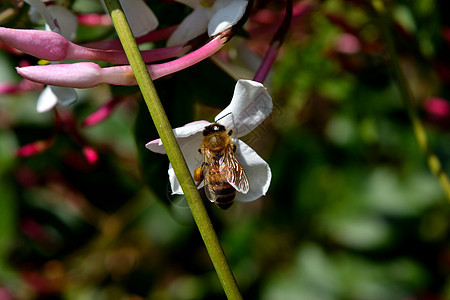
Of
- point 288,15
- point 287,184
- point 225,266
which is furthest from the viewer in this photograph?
point 287,184

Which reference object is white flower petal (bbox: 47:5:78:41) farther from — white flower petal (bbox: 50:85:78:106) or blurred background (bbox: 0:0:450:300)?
blurred background (bbox: 0:0:450:300)

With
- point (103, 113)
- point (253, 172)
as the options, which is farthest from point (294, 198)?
point (253, 172)

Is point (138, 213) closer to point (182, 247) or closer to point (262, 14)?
point (182, 247)

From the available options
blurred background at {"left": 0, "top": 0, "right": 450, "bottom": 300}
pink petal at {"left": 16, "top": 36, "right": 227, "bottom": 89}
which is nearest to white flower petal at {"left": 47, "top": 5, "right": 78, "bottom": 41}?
pink petal at {"left": 16, "top": 36, "right": 227, "bottom": 89}

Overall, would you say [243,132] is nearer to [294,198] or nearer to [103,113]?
[103,113]

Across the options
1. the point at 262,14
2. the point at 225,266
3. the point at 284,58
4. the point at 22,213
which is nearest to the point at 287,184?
the point at 284,58

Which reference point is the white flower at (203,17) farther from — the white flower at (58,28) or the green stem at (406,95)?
the green stem at (406,95)
